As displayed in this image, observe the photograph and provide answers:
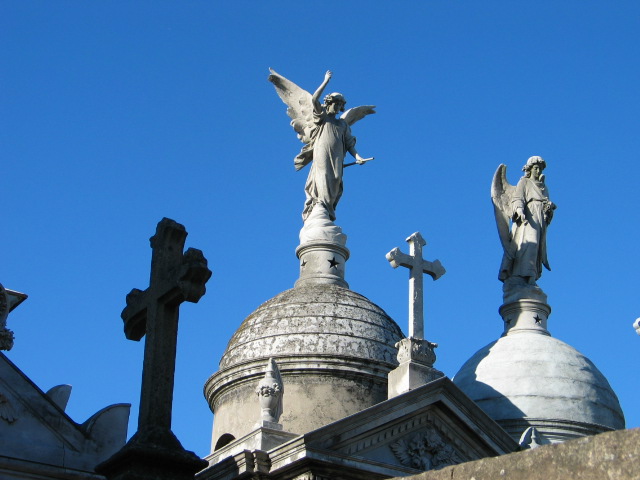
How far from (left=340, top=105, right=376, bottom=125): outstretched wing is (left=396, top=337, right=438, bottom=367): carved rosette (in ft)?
16.6

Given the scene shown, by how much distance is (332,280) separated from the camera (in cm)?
1589

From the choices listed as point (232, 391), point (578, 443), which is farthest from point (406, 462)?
point (578, 443)

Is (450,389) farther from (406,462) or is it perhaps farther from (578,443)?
(578,443)

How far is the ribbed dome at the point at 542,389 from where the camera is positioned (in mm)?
15953

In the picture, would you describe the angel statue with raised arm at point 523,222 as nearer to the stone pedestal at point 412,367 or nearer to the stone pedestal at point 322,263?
the stone pedestal at point 322,263

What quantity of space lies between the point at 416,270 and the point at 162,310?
8.13m

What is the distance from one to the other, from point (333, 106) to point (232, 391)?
5059mm

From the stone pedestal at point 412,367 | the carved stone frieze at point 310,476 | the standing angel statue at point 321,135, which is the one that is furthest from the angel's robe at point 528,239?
the carved stone frieze at point 310,476

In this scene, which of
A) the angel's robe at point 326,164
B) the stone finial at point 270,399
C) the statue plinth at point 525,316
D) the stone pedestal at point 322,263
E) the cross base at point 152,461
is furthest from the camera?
the statue plinth at point 525,316

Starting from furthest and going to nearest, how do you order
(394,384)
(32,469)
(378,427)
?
1. (394,384)
2. (378,427)
3. (32,469)

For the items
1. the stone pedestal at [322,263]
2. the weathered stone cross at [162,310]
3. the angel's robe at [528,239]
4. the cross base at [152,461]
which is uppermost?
the angel's robe at [528,239]

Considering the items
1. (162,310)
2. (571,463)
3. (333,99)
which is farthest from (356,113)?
(571,463)

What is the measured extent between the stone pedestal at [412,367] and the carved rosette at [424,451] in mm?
643

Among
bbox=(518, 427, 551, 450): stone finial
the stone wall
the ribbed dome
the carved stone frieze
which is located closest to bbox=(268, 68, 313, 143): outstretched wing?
the ribbed dome
